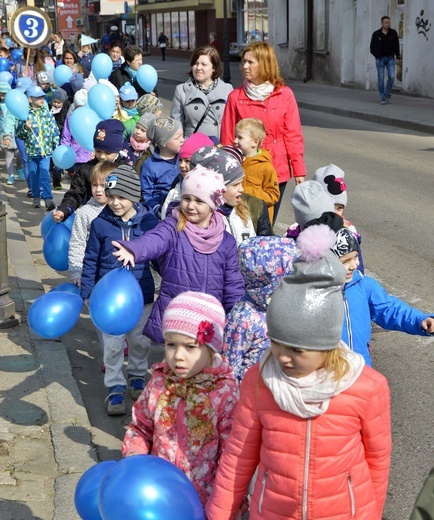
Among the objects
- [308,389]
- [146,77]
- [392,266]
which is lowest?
[392,266]

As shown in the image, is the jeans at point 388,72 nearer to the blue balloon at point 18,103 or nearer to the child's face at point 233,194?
the blue balloon at point 18,103

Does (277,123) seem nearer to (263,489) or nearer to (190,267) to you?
(190,267)

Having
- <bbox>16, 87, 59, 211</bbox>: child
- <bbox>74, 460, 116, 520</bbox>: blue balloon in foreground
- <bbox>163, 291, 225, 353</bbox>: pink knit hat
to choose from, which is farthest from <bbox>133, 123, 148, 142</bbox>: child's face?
<bbox>74, 460, 116, 520</bbox>: blue balloon in foreground

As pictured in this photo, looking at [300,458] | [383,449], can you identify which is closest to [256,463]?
[300,458]

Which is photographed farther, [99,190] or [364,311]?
[99,190]

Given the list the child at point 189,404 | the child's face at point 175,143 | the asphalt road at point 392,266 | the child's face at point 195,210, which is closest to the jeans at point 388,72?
the asphalt road at point 392,266

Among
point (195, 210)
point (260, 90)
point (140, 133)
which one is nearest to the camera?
point (195, 210)

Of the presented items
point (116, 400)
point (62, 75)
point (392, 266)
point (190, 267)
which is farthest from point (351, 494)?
point (62, 75)

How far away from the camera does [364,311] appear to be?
432 centimetres

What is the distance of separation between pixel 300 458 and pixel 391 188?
34.8 ft

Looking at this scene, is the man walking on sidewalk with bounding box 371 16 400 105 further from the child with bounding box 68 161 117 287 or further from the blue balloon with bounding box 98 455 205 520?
the blue balloon with bounding box 98 455 205 520

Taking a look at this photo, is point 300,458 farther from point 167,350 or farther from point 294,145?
point 294,145

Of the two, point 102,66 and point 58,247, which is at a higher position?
point 102,66

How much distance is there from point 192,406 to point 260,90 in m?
4.61
